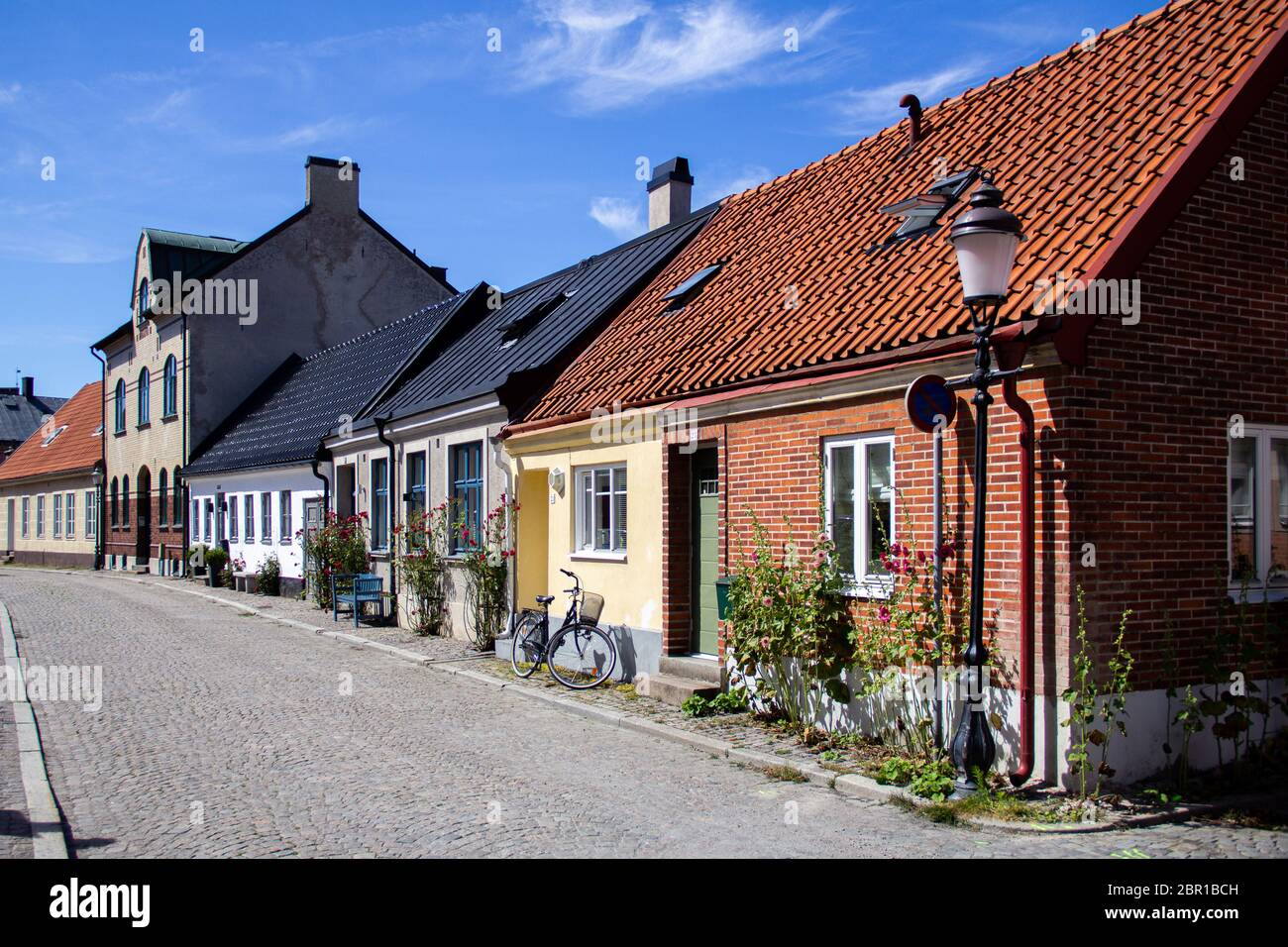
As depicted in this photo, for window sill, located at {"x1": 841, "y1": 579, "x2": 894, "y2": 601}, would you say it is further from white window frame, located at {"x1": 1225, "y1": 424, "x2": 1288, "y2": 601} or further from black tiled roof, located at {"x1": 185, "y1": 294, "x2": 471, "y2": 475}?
black tiled roof, located at {"x1": 185, "y1": 294, "x2": 471, "y2": 475}

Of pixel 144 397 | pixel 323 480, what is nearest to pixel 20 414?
pixel 144 397

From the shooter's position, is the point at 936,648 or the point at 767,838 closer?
the point at 767,838

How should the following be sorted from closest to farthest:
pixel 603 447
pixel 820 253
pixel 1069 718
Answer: pixel 1069 718 → pixel 820 253 → pixel 603 447

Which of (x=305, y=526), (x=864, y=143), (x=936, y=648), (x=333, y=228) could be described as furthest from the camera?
(x=333, y=228)

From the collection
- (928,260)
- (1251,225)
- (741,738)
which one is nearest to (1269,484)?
(1251,225)

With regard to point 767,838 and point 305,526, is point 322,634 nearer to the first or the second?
point 305,526

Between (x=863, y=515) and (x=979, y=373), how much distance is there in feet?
6.72

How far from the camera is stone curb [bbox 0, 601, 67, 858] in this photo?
611 centimetres

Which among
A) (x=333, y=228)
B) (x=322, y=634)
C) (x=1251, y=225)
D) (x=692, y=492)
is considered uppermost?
(x=333, y=228)

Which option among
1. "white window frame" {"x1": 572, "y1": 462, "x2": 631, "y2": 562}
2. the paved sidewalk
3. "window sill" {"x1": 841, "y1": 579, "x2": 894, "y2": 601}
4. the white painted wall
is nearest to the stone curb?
the paved sidewalk

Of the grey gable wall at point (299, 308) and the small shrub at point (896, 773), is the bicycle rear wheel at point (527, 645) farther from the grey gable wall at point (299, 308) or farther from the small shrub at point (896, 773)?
the grey gable wall at point (299, 308)

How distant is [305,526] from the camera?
24094 millimetres

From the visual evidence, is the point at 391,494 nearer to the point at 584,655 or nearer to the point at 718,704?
the point at 584,655

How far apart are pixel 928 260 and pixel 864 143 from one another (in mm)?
4535
